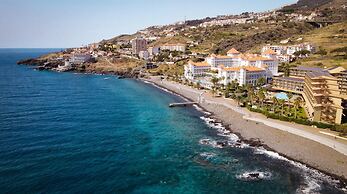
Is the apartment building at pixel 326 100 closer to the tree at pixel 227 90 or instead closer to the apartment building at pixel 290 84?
the apartment building at pixel 290 84

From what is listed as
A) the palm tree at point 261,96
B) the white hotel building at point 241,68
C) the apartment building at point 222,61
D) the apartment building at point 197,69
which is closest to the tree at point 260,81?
the white hotel building at point 241,68

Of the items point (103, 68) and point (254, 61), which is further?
point (103, 68)

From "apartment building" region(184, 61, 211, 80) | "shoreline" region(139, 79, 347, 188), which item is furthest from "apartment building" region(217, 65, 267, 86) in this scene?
"shoreline" region(139, 79, 347, 188)

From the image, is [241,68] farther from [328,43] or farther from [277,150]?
[328,43]

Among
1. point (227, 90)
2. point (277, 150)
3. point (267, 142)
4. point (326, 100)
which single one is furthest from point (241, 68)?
point (277, 150)

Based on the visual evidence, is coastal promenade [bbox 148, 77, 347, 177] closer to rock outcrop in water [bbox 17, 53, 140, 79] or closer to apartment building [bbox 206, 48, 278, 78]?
apartment building [bbox 206, 48, 278, 78]

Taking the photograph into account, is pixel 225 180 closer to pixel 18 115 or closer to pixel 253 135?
pixel 253 135

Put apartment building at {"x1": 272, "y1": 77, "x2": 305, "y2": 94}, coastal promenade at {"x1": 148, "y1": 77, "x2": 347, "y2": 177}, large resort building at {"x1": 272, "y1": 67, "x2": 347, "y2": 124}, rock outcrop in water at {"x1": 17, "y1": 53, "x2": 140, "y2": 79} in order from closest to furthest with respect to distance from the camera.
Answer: coastal promenade at {"x1": 148, "y1": 77, "x2": 347, "y2": 177} → large resort building at {"x1": 272, "y1": 67, "x2": 347, "y2": 124} → apartment building at {"x1": 272, "y1": 77, "x2": 305, "y2": 94} → rock outcrop in water at {"x1": 17, "y1": 53, "x2": 140, "y2": 79}
